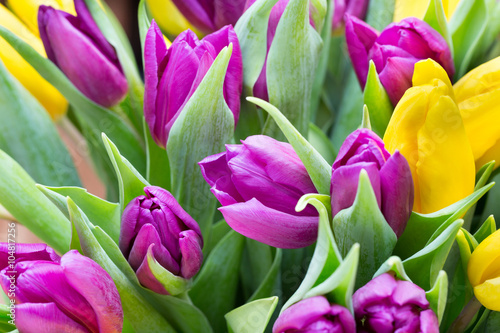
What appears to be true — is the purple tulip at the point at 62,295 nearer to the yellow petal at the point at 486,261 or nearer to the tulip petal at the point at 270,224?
the tulip petal at the point at 270,224

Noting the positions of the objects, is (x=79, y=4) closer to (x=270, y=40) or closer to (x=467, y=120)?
(x=270, y=40)

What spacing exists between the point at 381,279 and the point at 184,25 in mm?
322

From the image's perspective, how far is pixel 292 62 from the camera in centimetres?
37

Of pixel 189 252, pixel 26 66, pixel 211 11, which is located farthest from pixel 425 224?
pixel 26 66

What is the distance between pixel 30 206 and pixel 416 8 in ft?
1.07

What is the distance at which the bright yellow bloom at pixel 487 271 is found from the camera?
28 centimetres

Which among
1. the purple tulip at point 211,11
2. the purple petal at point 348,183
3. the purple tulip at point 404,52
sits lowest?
the purple petal at point 348,183

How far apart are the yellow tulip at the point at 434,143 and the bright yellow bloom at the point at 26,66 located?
0.30 m

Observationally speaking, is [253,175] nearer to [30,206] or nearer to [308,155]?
[308,155]

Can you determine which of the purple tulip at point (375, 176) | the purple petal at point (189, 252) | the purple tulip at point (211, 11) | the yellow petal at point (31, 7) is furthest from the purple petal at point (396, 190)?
the yellow petal at point (31, 7)

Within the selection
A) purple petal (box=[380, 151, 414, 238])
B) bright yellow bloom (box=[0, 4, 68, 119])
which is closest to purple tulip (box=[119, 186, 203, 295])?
purple petal (box=[380, 151, 414, 238])

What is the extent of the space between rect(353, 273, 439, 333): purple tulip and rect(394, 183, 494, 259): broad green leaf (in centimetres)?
5

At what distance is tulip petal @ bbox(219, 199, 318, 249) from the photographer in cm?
28

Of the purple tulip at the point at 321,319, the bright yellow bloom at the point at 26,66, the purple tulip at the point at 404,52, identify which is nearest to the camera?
the purple tulip at the point at 321,319
